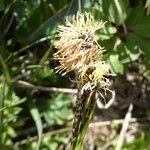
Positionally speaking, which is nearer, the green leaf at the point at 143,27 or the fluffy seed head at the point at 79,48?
the fluffy seed head at the point at 79,48

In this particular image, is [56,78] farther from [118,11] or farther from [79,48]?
[79,48]

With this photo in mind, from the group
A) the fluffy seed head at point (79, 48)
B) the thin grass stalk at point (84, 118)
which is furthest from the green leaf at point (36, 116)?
the fluffy seed head at point (79, 48)

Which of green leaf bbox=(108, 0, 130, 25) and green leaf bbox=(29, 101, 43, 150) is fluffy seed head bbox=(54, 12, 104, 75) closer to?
green leaf bbox=(108, 0, 130, 25)

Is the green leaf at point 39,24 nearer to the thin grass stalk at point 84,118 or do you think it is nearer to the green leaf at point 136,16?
the green leaf at point 136,16

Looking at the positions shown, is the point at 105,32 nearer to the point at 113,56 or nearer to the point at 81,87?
the point at 113,56

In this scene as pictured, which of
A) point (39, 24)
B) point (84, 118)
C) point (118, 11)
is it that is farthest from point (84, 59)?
point (39, 24)

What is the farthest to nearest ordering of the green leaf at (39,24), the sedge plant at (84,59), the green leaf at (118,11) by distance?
1. the green leaf at (39,24)
2. the green leaf at (118,11)
3. the sedge plant at (84,59)

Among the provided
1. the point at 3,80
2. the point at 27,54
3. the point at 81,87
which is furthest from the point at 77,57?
the point at 27,54

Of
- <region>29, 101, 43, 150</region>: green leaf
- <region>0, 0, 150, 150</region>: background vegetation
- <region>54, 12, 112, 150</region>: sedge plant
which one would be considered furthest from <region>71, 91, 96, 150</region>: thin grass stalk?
<region>29, 101, 43, 150</region>: green leaf
